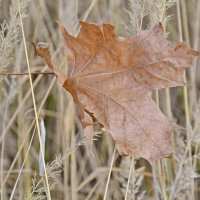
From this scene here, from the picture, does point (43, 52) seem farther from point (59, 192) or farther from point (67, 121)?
point (59, 192)

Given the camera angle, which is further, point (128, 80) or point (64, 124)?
point (64, 124)

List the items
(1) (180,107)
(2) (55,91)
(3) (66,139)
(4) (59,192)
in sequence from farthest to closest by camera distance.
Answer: (1) (180,107)
(2) (55,91)
(4) (59,192)
(3) (66,139)

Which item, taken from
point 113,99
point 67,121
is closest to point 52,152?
point 67,121

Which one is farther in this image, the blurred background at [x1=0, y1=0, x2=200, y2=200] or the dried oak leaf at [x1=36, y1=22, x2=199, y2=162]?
the blurred background at [x1=0, y1=0, x2=200, y2=200]

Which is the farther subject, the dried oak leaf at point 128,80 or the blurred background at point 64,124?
the blurred background at point 64,124

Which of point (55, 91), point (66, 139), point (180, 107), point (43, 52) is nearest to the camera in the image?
point (43, 52)

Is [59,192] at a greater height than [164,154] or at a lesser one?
lesser

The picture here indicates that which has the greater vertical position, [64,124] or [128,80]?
[128,80]

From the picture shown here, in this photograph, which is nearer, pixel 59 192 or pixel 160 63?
pixel 160 63
